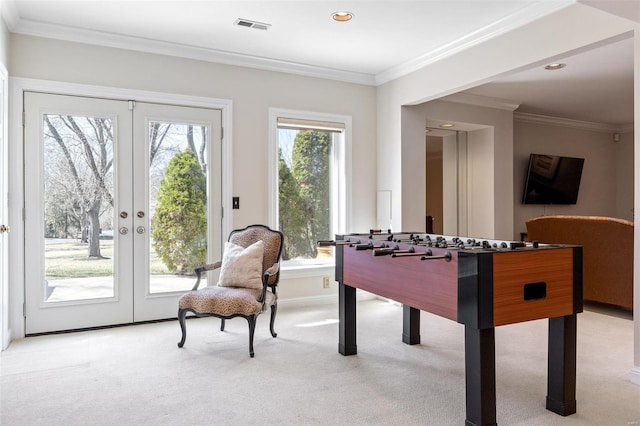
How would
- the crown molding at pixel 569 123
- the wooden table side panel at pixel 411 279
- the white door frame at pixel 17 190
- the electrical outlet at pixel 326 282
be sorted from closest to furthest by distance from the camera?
1. the wooden table side panel at pixel 411 279
2. the white door frame at pixel 17 190
3. the electrical outlet at pixel 326 282
4. the crown molding at pixel 569 123

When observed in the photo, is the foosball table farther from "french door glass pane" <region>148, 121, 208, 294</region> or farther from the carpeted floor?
"french door glass pane" <region>148, 121, 208, 294</region>

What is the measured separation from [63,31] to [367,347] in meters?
3.49

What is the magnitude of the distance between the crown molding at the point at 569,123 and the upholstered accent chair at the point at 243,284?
4.64 meters

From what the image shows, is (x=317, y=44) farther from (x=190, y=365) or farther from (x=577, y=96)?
(x=577, y=96)

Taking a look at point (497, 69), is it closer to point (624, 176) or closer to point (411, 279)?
point (411, 279)

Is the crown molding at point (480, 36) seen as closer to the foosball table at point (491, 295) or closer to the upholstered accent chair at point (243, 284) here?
the foosball table at point (491, 295)

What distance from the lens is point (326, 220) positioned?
4938mm

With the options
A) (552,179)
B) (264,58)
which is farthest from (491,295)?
(552,179)

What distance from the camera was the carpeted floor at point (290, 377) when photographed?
2.26 metres

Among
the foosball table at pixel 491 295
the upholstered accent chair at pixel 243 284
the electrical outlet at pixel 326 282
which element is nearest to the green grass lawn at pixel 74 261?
the upholstered accent chair at pixel 243 284

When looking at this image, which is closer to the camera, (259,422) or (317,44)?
(259,422)

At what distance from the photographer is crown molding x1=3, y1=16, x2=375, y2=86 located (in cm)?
356

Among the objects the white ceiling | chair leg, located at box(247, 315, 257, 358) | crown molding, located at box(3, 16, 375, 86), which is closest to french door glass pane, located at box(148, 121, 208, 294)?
crown molding, located at box(3, 16, 375, 86)

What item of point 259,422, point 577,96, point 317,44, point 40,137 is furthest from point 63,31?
point 577,96
